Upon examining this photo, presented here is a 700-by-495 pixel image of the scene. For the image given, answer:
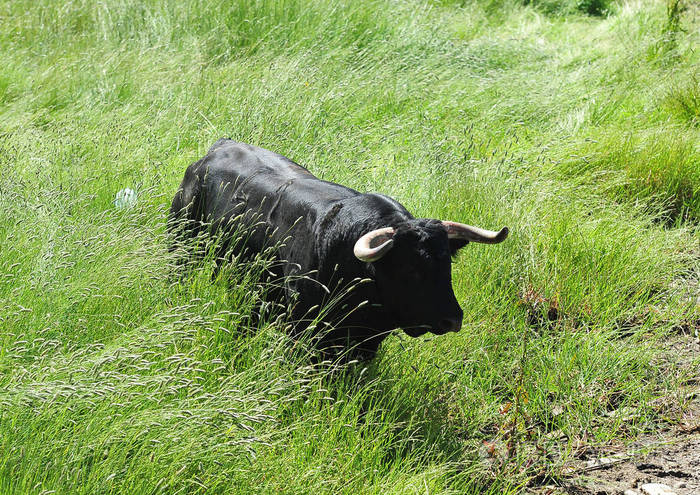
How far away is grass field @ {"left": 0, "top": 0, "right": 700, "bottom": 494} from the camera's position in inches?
115

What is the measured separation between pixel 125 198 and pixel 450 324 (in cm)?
251

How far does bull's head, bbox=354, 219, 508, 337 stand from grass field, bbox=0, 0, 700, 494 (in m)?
0.40

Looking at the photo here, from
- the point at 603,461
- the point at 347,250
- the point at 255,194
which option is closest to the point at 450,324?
the point at 347,250

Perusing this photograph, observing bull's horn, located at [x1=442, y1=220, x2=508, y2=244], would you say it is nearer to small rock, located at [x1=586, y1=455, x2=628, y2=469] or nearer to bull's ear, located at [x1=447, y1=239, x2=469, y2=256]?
bull's ear, located at [x1=447, y1=239, x2=469, y2=256]

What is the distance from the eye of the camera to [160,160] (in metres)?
5.94

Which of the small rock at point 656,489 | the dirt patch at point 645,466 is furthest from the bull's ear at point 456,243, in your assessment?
the small rock at point 656,489

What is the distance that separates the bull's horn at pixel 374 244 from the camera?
11.7 feet

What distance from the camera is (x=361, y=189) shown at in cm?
563

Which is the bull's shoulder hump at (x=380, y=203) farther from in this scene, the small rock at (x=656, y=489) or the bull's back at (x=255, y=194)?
the small rock at (x=656, y=489)

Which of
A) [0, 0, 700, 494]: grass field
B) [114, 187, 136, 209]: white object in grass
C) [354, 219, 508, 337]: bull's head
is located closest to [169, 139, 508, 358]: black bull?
[354, 219, 508, 337]: bull's head

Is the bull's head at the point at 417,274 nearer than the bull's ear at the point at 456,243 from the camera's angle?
Yes

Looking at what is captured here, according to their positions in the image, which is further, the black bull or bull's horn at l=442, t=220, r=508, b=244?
bull's horn at l=442, t=220, r=508, b=244

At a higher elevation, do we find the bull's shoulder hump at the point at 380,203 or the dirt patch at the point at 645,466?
the bull's shoulder hump at the point at 380,203

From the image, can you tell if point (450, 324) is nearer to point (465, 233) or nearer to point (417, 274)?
point (417, 274)
